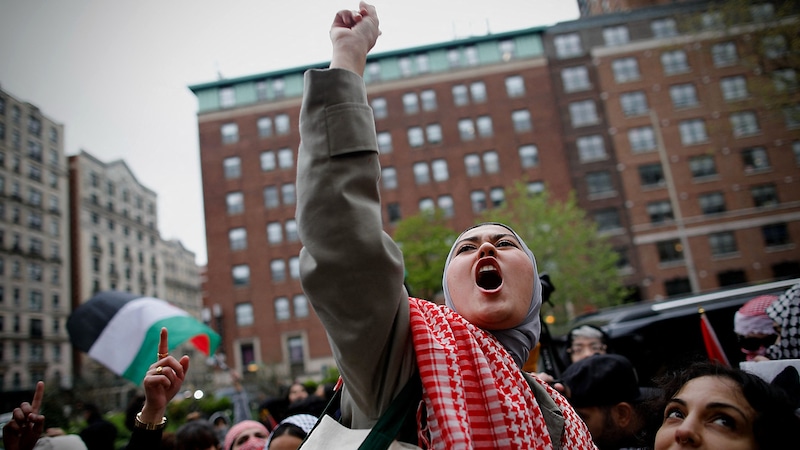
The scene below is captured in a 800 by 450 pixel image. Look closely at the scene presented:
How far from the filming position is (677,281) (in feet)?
103

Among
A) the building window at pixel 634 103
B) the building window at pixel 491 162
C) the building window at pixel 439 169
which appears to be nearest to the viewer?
the building window at pixel 634 103

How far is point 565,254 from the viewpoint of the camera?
84.6ft

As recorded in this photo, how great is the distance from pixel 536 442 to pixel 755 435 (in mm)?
792

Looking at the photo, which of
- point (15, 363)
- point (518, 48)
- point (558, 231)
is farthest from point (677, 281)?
point (15, 363)

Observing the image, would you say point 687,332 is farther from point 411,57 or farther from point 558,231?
point 411,57

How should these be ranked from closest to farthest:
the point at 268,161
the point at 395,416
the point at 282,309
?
the point at 395,416, the point at 282,309, the point at 268,161

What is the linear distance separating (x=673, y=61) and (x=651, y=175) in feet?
25.8

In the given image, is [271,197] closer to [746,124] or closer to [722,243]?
[722,243]

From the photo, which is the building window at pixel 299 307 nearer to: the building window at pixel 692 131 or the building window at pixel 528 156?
the building window at pixel 528 156

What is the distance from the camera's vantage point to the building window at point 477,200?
34531mm

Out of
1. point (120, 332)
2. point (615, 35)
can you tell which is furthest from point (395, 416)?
point (615, 35)

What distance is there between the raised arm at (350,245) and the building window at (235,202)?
36.4m

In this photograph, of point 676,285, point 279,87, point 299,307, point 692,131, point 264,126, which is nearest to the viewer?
point 676,285

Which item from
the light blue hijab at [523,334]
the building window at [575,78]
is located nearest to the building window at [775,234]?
the building window at [575,78]
